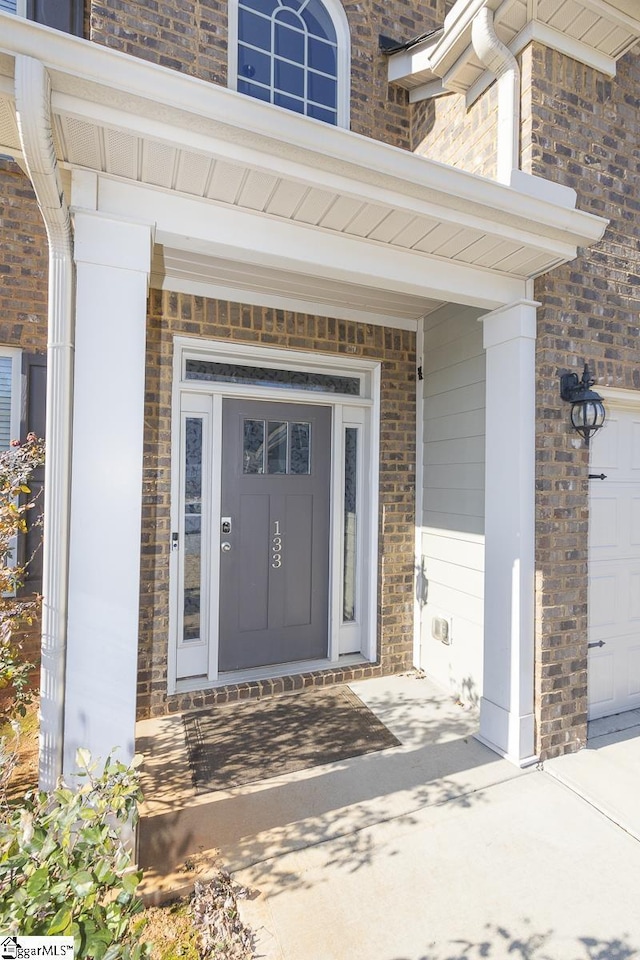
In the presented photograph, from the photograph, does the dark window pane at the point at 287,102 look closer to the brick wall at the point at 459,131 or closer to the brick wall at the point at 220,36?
the brick wall at the point at 220,36

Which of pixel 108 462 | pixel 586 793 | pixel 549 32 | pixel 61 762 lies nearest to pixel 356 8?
pixel 549 32

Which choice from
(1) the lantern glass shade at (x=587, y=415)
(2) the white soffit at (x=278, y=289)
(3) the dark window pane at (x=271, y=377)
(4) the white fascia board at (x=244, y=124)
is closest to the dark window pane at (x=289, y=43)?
(2) the white soffit at (x=278, y=289)

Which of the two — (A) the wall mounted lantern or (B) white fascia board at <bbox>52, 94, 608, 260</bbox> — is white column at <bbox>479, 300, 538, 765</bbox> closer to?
(A) the wall mounted lantern

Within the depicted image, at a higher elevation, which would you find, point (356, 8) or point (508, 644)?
point (356, 8)

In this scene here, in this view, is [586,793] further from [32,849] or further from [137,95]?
[137,95]

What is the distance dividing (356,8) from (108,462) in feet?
13.5

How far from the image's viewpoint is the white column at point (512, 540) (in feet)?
8.87

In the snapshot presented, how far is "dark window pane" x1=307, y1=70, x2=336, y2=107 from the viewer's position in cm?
373

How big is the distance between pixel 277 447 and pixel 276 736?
192cm

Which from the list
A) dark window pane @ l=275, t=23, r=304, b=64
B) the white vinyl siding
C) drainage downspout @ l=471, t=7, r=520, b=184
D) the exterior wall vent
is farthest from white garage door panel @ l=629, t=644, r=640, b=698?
dark window pane @ l=275, t=23, r=304, b=64

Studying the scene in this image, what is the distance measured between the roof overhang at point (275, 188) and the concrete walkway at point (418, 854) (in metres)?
2.52

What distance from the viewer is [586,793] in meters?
2.46

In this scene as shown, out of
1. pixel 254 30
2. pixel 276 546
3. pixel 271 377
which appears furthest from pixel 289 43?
pixel 276 546

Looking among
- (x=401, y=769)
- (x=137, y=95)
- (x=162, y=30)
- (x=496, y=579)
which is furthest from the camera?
(x=162, y=30)
